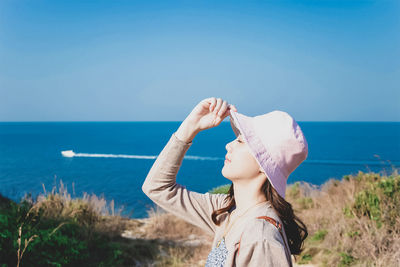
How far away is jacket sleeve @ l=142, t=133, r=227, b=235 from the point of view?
1.73 metres

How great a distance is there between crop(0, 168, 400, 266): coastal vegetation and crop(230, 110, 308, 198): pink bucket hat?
2657mm

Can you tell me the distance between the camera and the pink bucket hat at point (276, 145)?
1.49m

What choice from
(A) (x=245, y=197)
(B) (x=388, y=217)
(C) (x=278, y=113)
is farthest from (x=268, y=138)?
(B) (x=388, y=217)

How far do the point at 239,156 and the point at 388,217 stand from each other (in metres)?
4.16

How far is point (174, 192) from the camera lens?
179 centimetres

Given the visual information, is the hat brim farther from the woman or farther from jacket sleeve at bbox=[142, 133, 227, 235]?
jacket sleeve at bbox=[142, 133, 227, 235]

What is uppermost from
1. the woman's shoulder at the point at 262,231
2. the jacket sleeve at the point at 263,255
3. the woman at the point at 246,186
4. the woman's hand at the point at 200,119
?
the woman's hand at the point at 200,119

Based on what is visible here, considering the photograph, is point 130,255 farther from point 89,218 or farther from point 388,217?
point 388,217

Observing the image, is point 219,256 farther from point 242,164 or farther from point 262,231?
point 242,164

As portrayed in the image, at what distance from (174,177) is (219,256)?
0.47 m

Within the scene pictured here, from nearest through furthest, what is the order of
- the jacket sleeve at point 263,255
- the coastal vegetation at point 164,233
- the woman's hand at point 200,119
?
the jacket sleeve at point 263,255 → the woman's hand at point 200,119 → the coastal vegetation at point 164,233

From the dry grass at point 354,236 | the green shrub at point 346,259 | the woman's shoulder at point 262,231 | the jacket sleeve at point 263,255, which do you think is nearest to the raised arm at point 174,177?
the woman's shoulder at point 262,231

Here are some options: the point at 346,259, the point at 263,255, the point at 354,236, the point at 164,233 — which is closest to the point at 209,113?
the point at 263,255

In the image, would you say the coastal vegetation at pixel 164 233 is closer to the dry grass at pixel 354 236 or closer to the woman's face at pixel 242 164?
the dry grass at pixel 354 236
